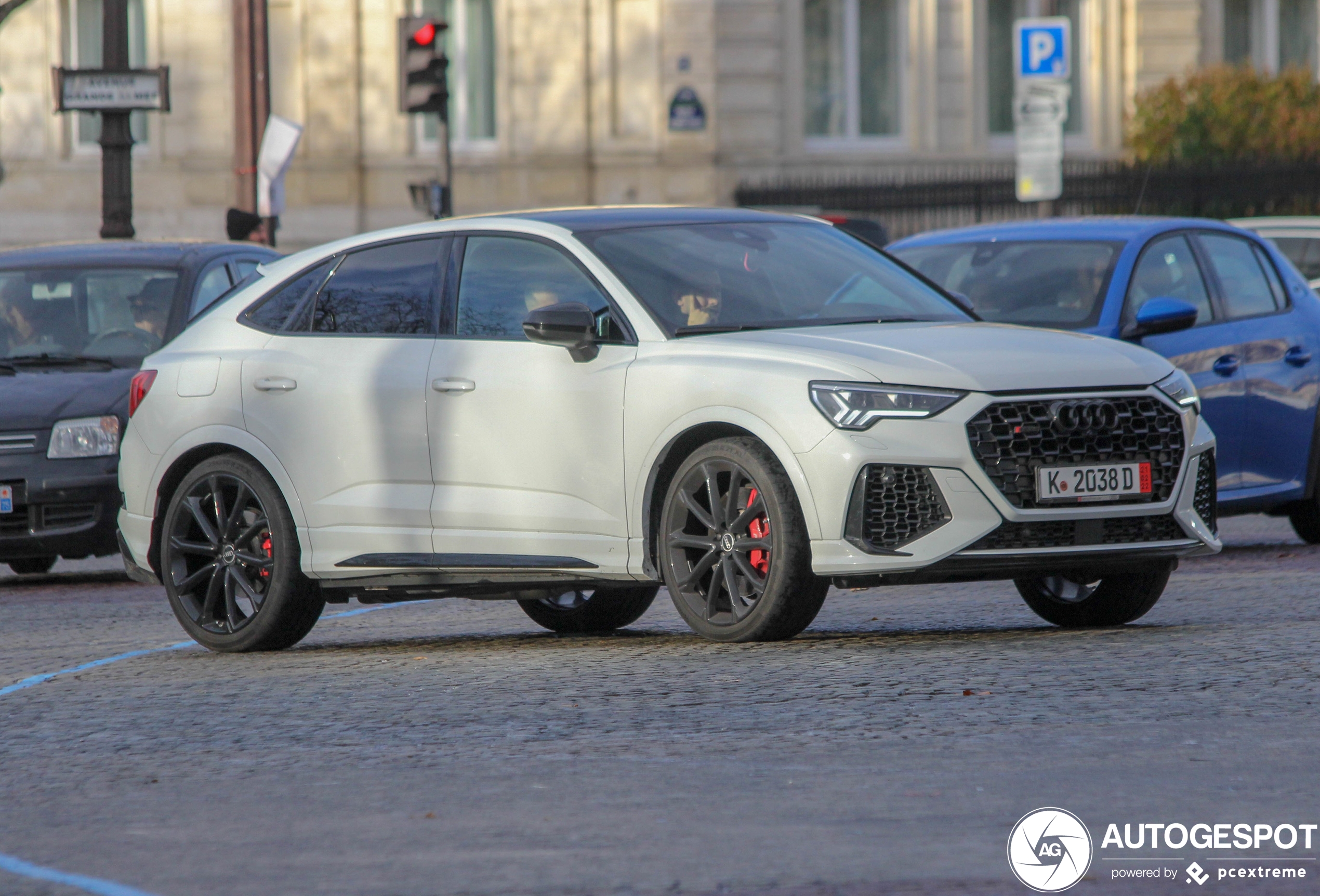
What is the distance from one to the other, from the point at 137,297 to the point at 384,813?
7.69 metres

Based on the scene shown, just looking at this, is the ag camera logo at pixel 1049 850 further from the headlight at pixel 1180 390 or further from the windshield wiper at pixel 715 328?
the windshield wiper at pixel 715 328

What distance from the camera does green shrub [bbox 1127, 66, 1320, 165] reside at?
1208 inches

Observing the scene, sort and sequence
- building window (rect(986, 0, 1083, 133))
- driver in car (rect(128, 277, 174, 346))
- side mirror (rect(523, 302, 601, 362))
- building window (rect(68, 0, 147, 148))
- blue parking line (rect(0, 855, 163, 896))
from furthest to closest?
1. building window (rect(68, 0, 147, 148))
2. building window (rect(986, 0, 1083, 133))
3. driver in car (rect(128, 277, 174, 346))
4. side mirror (rect(523, 302, 601, 362))
5. blue parking line (rect(0, 855, 163, 896))

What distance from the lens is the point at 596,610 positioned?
895 centimetres

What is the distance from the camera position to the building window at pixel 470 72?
111 ft

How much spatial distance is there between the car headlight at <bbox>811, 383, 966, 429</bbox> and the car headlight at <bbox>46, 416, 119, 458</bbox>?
5488 millimetres

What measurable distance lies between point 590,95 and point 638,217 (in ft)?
79.8

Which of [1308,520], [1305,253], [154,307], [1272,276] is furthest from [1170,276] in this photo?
[1305,253]

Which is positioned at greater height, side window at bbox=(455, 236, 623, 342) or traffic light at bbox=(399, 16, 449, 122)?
traffic light at bbox=(399, 16, 449, 122)

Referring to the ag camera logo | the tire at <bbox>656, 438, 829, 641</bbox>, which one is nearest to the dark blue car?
the tire at <bbox>656, 438, 829, 641</bbox>

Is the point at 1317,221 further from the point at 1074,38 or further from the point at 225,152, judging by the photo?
the point at 225,152

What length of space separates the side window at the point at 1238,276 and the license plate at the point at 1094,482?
4.09m

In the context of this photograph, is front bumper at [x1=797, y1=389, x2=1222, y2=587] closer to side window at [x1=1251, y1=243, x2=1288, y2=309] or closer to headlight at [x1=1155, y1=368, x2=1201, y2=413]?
headlight at [x1=1155, y1=368, x2=1201, y2=413]

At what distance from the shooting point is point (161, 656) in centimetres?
844
